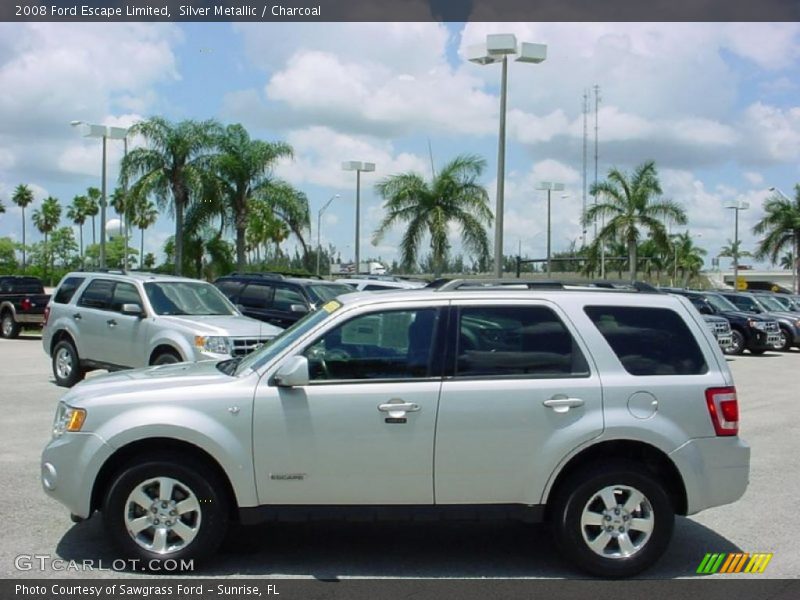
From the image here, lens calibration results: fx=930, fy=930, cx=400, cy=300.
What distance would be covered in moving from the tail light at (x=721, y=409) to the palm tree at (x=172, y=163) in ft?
98.0

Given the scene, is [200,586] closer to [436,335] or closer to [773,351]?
[436,335]

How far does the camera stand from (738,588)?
5.64m

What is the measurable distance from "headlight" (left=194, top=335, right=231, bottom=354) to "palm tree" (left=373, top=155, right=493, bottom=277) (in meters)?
22.8

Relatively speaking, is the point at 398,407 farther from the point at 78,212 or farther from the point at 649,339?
the point at 78,212

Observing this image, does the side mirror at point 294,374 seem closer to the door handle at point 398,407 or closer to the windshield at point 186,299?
the door handle at point 398,407

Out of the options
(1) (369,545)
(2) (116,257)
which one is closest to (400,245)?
(1) (369,545)

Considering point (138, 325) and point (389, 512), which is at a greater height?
point (138, 325)

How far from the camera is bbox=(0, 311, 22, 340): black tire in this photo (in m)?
26.9

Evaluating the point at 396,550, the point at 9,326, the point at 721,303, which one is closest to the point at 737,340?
the point at 721,303

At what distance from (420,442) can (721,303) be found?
78.2 ft

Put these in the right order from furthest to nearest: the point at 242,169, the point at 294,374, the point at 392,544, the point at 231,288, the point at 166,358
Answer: the point at 242,169
the point at 231,288
the point at 166,358
the point at 392,544
the point at 294,374

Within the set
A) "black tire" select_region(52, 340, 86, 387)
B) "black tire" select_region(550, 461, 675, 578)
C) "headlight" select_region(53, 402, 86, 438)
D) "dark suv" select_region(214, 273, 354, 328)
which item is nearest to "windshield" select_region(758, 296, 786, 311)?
"dark suv" select_region(214, 273, 354, 328)

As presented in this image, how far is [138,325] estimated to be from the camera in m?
13.2

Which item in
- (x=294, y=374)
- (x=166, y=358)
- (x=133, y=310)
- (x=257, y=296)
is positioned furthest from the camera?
(x=257, y=296)
